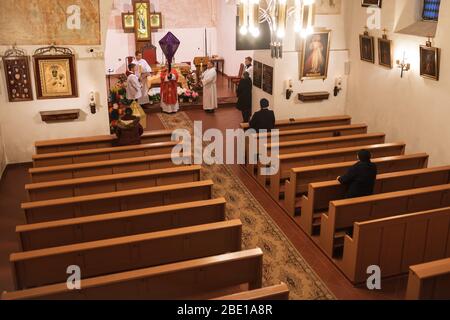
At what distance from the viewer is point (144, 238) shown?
18.1ft

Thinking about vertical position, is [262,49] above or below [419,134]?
above

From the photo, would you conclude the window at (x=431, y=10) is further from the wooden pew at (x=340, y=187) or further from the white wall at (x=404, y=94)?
the wooden pew at (x=340, y=187)

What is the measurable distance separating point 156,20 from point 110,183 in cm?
1357

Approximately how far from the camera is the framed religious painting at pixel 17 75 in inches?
390

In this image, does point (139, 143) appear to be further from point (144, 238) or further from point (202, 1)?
point (202, 1)

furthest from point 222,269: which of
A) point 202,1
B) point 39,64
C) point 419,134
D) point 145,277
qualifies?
point 202,1

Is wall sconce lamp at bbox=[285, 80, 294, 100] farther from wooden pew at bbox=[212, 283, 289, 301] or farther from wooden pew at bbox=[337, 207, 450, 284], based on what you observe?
wooden pew at bbox=[212, 283, 289, 301]

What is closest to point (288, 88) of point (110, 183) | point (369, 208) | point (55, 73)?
point (55, 73)

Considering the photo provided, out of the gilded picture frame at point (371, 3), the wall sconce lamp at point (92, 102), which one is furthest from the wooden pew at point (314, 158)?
the wall sconce lamp at point (92, 102)

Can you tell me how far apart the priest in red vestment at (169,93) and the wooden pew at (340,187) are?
7.70 meters

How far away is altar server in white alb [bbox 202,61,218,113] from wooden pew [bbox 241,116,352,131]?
411cm

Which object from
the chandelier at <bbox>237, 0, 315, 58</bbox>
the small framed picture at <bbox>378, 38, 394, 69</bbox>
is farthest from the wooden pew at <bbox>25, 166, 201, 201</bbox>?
the small framed picture at <bbox>378, 38, 394, 69</bbox>

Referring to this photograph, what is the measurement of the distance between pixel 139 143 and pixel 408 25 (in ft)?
20.8

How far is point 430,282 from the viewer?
16.0 feet
